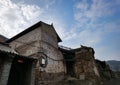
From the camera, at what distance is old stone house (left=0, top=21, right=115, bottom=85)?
34.7ft

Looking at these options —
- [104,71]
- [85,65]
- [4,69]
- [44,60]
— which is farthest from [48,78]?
[104,71]

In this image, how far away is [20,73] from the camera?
10.7m

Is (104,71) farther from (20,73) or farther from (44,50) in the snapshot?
(20,73)

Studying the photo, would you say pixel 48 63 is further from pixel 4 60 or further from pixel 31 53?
pixel 4 60

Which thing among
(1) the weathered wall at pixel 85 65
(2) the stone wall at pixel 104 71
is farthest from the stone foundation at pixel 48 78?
(2) the stone wall at pixel 104 71

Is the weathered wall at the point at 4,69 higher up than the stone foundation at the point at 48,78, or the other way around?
the weathered wall at the point at 4,69

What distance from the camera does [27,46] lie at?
1445 centimetres

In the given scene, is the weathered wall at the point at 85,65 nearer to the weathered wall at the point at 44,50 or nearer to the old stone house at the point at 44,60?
the old stone house at the point at 44,60

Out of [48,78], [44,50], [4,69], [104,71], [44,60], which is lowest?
[48,78]

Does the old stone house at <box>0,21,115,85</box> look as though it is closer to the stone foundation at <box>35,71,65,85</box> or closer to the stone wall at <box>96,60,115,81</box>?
the stone foundation at <box>35,71,65,85</box>

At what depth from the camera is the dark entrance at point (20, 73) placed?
10.2 metres

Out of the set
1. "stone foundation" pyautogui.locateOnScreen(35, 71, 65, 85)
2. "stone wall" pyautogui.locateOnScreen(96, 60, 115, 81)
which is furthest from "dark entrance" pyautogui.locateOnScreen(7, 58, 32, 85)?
"stone wall" pyautogui.locateOnScreen(96, 60, 115, 81)

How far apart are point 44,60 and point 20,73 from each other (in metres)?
3.05

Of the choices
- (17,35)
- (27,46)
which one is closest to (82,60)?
(27,46)
